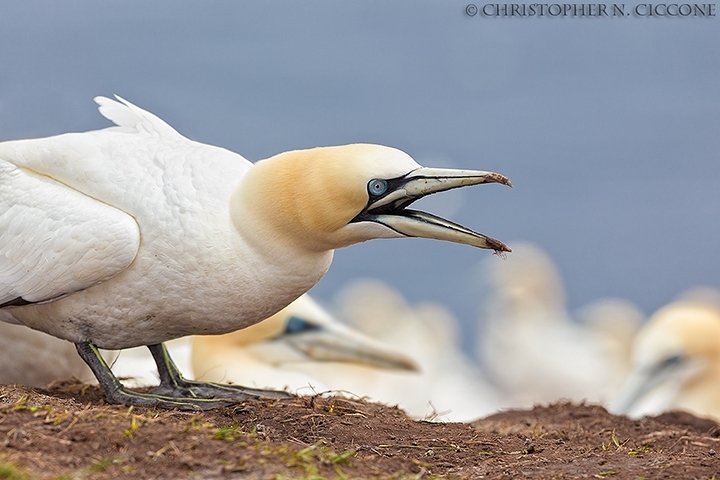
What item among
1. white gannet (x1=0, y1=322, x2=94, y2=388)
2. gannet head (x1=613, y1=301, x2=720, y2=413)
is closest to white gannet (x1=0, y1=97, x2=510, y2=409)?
white gannet (x1=0, y1=322, x2=94, y2=388)

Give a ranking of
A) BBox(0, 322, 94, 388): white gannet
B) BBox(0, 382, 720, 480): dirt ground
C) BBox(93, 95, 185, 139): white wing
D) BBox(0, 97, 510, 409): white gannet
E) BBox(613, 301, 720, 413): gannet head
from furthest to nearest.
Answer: BBox(613, 301, 720, 413): gannet head
BBox(0, 322, 94, 388): white gannet
BBox(93, 95, 185, 139): white wing
BBox(0, 97, 510, 409): white gannet
BBox(0, 382, 720, 480): dirt ground

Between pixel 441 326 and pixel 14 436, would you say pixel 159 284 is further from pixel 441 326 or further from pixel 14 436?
pixel 441 326

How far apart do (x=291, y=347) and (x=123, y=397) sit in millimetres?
3904

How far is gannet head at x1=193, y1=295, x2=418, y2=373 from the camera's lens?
1003 centimetres

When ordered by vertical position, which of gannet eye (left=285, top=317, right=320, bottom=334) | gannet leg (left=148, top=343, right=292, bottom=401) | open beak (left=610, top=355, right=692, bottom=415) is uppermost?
open beak (left=610, top=355, right=692, bottom=415)

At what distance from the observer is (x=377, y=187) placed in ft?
18.8

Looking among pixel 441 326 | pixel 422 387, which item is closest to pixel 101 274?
pixel 422 387

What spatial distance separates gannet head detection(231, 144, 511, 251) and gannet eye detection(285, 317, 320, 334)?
13.6 ft

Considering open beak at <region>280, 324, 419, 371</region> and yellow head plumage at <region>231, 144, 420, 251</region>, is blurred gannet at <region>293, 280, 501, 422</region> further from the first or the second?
yellow head plumage at <region>231, 144, 420, 251</region>

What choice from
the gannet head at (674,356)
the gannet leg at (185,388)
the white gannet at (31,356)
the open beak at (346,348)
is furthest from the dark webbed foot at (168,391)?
the gannet head at (674,356)

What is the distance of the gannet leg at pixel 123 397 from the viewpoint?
20.6 ft

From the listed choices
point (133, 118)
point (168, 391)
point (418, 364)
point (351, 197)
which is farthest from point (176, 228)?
point (418, 364)

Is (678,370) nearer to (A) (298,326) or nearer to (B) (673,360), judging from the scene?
(B) (673,360)

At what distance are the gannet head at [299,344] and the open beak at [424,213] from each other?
4346 millimetres
